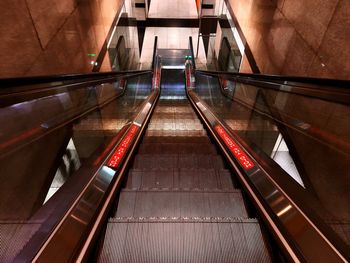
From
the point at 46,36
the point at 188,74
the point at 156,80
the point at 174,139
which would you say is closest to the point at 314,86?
the point at 174,139

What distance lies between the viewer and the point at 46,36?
3066 mm

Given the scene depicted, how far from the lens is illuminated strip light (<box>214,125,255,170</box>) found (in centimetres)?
218

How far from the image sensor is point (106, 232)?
1476mm

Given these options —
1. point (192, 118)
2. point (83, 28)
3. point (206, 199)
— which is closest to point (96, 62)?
point (83, 28)

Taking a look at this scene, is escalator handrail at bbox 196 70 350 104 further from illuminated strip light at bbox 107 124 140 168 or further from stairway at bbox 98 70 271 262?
illuminated strip light at bbox 107 124 140 168

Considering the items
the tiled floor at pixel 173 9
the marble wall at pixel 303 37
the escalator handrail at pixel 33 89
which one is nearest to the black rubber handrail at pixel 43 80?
the escalator handrail at pixel 33 89

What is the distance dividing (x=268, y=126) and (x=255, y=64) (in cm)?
269

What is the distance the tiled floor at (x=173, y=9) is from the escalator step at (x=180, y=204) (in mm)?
15757

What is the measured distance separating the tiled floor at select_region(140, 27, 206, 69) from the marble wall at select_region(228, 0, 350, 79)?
8.06 metres

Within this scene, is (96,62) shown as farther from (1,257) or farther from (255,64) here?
(1,257)

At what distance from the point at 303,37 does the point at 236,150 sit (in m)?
2.00

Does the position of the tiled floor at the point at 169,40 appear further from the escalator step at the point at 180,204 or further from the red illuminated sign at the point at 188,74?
the escalator step at the point at 180,204

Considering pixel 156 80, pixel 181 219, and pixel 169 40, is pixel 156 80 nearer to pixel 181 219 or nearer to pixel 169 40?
pixel 169 40

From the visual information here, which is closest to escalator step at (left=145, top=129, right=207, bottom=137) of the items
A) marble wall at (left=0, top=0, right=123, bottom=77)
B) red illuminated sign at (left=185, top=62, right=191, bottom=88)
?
marble wall at (left=0, top=0, right=123, bottom=77)
